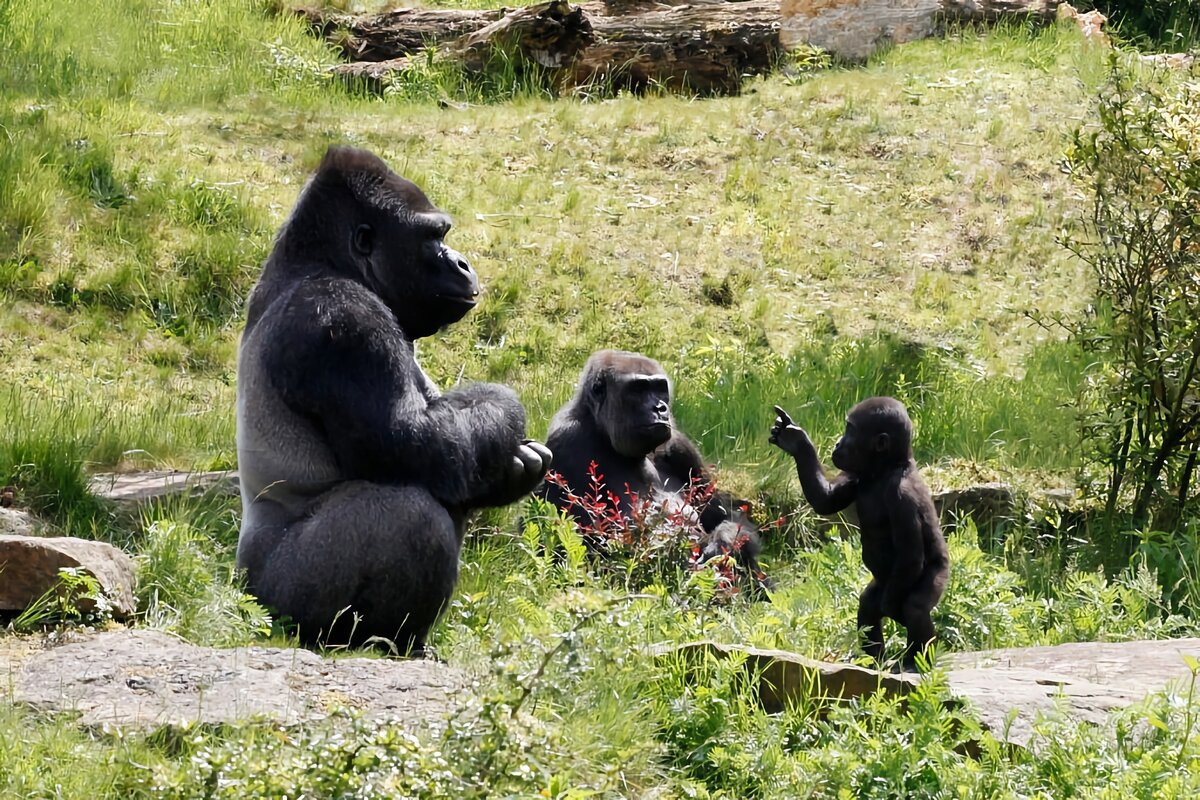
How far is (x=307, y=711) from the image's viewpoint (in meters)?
3.44

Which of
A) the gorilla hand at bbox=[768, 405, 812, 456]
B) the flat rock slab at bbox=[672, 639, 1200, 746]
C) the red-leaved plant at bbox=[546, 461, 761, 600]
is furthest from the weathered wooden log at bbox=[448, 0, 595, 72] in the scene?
the flat rock slab at bbox=[672, 639, 1200, 746]

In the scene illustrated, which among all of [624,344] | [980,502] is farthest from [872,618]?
[624,344]

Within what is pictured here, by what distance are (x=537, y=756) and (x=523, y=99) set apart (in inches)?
438

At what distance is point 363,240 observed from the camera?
5.27 m

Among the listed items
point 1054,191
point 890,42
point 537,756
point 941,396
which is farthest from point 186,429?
point 890,42

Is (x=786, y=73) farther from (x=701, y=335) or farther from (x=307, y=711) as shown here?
(x=307, y=711)

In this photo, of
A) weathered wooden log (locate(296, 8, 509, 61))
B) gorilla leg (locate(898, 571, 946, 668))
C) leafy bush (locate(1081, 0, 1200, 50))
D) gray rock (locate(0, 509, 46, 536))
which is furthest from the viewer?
leafy bush (locate(1081, 0, 1200, 50))

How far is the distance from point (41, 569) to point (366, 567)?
98 cm

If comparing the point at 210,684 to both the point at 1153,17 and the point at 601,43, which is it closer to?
the point at 601,43

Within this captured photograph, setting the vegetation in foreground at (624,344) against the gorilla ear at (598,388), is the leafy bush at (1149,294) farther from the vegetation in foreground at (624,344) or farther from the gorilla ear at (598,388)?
the gorilla ear at (598,388)

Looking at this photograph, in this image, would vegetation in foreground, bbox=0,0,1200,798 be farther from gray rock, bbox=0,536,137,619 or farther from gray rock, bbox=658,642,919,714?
gray rock, bbox=0,536,137,619

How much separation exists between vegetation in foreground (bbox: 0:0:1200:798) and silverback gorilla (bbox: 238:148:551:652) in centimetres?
29

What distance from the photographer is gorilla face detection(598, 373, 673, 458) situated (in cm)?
683

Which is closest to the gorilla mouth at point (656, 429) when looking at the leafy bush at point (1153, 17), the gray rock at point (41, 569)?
the gray rock at point (41, 569)
